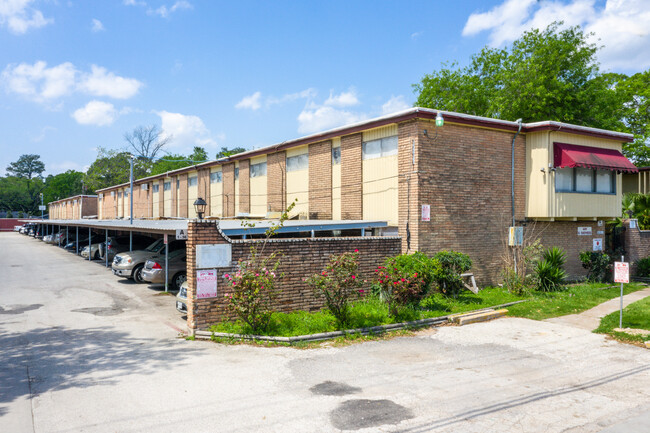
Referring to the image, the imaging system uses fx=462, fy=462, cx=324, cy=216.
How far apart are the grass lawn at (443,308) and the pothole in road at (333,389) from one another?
2832 millimetres

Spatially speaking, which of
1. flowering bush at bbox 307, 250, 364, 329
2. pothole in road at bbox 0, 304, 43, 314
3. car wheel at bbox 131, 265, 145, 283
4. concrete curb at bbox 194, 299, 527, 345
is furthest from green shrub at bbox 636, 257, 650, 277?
pothole in road at bbox 0, 304, 43, 314

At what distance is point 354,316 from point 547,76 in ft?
91.4

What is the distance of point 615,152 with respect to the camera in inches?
714

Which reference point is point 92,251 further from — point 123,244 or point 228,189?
point 228,189

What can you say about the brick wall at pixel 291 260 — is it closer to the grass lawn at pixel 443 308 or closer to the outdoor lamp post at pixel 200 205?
the grass lawn at pixel 443 308

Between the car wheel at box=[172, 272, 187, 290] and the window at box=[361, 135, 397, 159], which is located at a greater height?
the window at box=[361, 135, 397, 159]

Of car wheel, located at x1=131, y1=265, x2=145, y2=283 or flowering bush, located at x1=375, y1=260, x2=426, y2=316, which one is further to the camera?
car wheel, located at x1=131, y1=265, x2=145, y2=283

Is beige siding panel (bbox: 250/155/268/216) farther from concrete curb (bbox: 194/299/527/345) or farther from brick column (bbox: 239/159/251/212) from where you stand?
concrete curb (bbox: 194/299/527/345)

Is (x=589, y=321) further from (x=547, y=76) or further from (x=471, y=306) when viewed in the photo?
(x=547, y=76)

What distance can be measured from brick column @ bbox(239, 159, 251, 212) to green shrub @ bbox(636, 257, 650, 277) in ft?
59.7

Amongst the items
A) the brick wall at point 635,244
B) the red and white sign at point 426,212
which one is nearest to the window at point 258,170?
the red and white sign at point 426,212

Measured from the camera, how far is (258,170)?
23.7 m

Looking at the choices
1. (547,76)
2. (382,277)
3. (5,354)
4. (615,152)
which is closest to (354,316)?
(382,277)

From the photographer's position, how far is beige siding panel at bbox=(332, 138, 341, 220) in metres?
18.0
